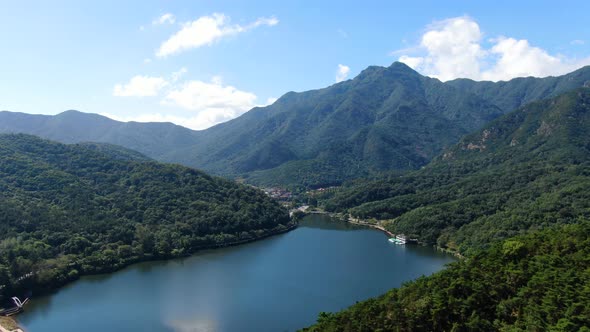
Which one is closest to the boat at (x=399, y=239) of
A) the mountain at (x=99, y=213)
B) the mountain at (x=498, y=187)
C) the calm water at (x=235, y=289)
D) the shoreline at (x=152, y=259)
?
the mountain at (x=498, y=187)

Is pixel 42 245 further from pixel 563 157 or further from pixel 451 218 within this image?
pixel 563 157

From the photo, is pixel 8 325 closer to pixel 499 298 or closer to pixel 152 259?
pixel 152 259

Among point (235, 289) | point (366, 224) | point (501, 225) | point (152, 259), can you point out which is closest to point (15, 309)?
point (152, 259)

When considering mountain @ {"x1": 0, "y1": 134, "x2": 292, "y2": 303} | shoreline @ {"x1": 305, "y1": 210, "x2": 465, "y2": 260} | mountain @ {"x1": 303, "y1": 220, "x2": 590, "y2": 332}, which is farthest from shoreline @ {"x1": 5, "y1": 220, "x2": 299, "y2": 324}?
mountain @ {"x1": 303, "y1": 220, "x2": 590, "y2": 332}

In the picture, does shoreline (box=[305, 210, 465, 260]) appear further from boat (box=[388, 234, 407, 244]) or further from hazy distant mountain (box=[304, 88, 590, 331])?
boat (box=[388, 234, 407, 244])

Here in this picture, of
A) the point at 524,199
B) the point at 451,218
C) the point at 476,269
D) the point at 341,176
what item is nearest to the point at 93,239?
the point at 476,269

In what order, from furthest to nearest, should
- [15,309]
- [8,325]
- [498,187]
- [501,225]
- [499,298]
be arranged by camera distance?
1. [498,187]
2. [501,225]
3. [15,309]
4. [8,325]
5. [499,298]
